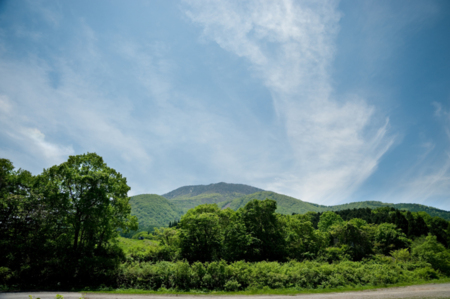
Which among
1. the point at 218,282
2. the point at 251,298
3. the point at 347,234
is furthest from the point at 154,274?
the point at 347,234

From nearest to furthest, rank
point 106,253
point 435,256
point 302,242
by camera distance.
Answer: point 106,253 < point 435,256 < point 302,242

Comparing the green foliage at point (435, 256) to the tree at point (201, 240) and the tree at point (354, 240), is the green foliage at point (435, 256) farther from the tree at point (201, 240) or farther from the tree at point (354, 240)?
the tree at point (201, 240)

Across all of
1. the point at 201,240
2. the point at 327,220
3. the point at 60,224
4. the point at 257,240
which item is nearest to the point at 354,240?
the point at 257,240

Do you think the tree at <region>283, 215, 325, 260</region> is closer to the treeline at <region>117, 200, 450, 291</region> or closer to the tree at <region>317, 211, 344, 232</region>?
the treeline at <region>117, 200, 450, 291</region>

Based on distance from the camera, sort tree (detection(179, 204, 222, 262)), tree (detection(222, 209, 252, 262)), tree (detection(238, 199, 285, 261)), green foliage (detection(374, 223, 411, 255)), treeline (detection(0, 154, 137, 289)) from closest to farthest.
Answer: treeline (detection(0, 154, 137, 289)) → tree (detection(179, 204, 222, 262)) → tree (detection(222, 209, 252, 262)) → tree (detection(238, 199, 285, 261)) → green foliage (detection(374, 223, 411, 255))

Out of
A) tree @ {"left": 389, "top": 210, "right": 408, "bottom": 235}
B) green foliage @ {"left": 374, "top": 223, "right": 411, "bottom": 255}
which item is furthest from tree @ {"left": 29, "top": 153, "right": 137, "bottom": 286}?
tree @ {"left": 389, "top": 210, "right": 408, "bottom": 235}

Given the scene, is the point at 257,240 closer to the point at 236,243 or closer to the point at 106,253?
the point at 236,243

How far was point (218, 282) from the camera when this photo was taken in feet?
68.7

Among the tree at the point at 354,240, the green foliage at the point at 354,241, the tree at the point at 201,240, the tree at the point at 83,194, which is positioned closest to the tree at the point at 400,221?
the green foliage at the point at 354,241

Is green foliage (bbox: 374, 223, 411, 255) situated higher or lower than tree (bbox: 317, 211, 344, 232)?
lower

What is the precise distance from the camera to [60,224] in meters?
24.7

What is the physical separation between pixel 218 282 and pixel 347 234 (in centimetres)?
3158

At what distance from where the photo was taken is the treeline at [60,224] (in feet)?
68.2

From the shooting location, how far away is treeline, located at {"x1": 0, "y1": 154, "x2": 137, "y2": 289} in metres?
20.8
